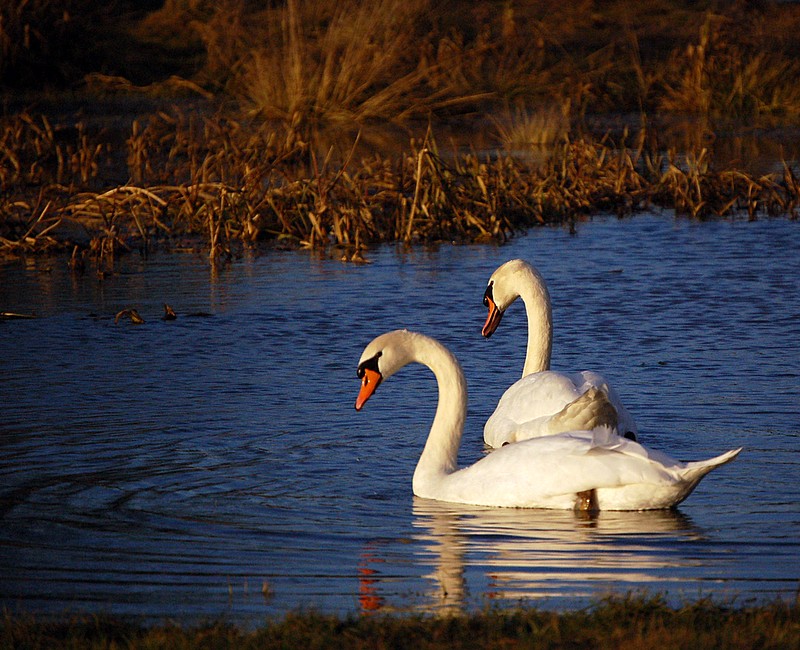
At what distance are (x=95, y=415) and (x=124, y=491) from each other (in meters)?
1.60

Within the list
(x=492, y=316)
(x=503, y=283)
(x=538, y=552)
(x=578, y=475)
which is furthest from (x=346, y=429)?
(x=538, y=552)

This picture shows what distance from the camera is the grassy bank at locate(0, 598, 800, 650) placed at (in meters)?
4.38

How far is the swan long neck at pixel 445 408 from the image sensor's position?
6.80 metres

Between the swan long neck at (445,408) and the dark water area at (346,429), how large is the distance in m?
0.29

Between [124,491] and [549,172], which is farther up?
[549,172]

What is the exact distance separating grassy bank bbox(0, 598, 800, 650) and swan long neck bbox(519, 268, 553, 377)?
13.7ft

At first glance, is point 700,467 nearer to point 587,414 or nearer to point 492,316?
point 587,414

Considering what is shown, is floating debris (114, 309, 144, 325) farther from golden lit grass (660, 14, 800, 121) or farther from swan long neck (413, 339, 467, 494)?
golden lit grass (660, 14, 800, 121)

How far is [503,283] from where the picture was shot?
9.10 metres

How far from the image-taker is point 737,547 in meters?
5.74

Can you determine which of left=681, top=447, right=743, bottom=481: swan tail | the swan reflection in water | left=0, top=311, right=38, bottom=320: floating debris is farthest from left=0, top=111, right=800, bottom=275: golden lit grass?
left=681, top=447, right=743, bottom=481: swan tail

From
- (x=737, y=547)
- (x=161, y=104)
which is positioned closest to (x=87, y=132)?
(x=161, y=104)

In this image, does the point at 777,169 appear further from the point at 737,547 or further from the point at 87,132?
the point at 737,547

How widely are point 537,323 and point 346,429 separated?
1.58 m
